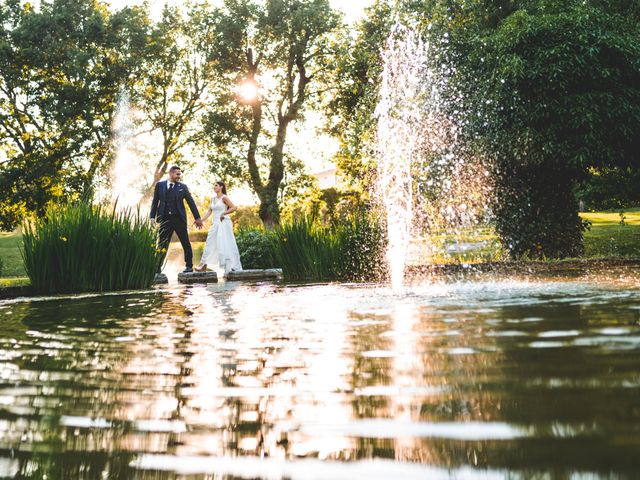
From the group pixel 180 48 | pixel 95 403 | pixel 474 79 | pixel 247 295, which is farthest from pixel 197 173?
pixel 95 403

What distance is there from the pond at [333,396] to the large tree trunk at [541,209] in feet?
31.3

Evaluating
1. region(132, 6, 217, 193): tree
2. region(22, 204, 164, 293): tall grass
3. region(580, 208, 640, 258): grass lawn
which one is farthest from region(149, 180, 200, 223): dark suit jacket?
region(132, 6, 217, 193): tree

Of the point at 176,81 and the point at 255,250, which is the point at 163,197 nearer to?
the point at 255,250

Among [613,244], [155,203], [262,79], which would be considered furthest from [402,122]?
[262,79]

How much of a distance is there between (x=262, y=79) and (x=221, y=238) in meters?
19.7

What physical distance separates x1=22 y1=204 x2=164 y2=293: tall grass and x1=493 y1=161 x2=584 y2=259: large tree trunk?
8.42 metres

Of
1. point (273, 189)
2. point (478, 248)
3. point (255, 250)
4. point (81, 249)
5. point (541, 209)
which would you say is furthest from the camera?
point (273, 189)

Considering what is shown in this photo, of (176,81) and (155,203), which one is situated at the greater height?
(176,81)

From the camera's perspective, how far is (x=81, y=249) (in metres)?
10.4

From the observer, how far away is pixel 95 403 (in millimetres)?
3117

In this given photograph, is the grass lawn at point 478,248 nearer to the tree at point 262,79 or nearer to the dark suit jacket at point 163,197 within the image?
the dark suit jacket at point 163,197

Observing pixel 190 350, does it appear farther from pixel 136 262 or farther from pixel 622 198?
pixel 622 198

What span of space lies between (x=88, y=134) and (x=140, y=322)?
76.8 ft

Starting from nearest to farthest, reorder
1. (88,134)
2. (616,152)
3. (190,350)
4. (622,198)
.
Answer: (190,350), (616,152), (622,198), (88,134)
